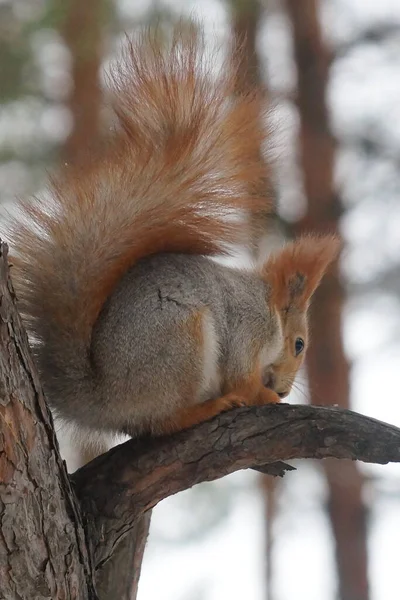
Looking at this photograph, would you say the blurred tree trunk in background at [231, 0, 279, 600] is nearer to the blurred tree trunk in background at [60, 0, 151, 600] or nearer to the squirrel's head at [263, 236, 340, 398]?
the squirrel's head at [263, 236, 340, 398]

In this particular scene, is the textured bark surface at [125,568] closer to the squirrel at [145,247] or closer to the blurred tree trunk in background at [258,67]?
the squirrel at [145,247]

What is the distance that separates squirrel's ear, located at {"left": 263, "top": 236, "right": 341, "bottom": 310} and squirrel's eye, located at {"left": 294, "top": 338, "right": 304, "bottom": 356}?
64 millimetres

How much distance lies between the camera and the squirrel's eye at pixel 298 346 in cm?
166

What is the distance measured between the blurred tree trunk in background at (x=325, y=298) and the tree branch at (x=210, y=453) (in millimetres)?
1163

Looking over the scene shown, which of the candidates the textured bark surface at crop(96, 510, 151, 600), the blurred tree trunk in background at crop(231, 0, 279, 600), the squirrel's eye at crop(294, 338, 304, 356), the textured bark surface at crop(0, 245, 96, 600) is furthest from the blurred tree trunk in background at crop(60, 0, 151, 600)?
the textured bark surface at crop(0, 245, 96, 600)

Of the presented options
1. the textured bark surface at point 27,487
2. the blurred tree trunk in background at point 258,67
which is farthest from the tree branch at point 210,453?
the blurred tree trunk in background at point 258,67

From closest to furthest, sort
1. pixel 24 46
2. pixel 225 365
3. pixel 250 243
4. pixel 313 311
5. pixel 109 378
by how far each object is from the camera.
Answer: pixel 109 378 < pixel 225 365 < pixel 250 243 < pixel 24 46 < pixel 313 311

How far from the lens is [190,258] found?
1.42 meters

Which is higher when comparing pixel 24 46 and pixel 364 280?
pixel 24 46

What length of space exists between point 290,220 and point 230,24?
57 cm

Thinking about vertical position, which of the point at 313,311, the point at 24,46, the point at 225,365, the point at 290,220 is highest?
the point at 24,46

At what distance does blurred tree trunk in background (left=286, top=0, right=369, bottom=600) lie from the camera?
2.43 metres

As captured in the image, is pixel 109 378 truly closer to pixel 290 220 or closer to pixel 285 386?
pixel 285 386

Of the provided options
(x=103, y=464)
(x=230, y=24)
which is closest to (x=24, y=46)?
(x=230, y=24)
